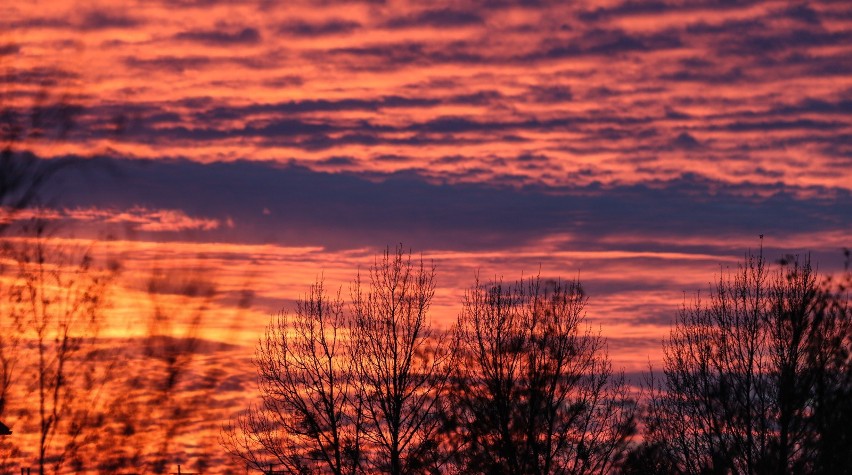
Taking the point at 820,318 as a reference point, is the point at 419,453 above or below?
below

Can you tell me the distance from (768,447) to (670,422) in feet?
18.3

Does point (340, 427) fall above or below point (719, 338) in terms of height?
below

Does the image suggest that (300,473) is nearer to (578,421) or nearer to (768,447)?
(578,421)

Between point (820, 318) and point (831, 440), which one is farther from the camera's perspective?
point (820, 318)

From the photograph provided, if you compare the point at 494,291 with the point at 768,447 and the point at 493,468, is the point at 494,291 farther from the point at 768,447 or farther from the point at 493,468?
the point at 768,447

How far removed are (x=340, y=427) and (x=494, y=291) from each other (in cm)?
776

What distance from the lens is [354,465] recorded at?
39062mm

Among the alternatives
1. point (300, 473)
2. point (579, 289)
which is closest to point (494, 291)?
point (579, 289)

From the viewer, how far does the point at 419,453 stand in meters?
38.8

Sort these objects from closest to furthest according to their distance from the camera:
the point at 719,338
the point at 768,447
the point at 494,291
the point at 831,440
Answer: the point at 831,440 < the point at 768,447 < the point at 719,338 < the point at 494,291

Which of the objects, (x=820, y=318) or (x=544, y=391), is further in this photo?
(x=544, y=391)

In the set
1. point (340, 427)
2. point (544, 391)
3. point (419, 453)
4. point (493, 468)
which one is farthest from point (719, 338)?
point (340, 427)

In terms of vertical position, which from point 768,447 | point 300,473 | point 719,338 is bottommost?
point 300,473

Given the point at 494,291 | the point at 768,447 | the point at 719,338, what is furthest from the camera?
the point at 494,291
